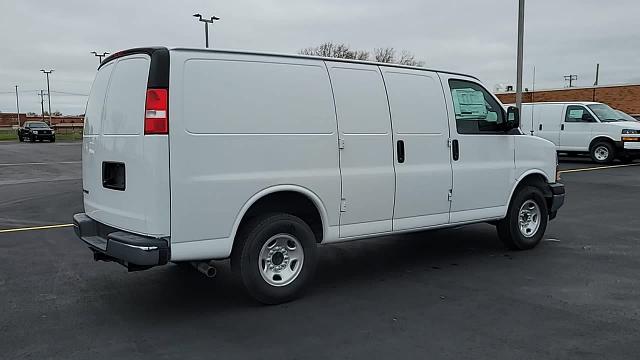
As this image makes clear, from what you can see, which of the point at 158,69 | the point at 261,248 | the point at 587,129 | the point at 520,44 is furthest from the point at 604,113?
the point at 158,69

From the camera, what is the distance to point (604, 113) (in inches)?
798

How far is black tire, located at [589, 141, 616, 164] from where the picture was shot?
19672 millimetres

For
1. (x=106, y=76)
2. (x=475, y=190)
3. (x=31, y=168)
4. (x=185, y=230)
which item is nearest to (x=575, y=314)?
(x=475, y=190)

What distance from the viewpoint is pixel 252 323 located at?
4.73 m

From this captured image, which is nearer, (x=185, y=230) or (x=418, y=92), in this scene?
(x=185, y=230)

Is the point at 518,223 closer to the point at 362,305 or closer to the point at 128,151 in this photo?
the point at 362,305

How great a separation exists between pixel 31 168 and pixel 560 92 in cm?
3549

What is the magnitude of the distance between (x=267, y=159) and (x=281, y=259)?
3.12 ft

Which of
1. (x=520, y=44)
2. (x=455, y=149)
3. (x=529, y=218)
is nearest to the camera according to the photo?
(x=455, y=149)

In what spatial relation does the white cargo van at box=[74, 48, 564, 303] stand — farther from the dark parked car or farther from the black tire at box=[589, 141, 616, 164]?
the dark parked car

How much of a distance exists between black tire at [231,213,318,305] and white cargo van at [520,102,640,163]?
688 inches

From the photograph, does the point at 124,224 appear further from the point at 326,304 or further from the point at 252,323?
the point at 326,304

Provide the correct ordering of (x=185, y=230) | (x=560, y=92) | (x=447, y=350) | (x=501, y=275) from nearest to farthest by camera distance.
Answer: (x=447, y=350) → (x=185, y=230) → (x=501, y=275) → (x=560, y=92)

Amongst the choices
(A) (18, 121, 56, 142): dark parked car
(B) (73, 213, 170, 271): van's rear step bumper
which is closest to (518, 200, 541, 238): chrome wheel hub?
(B) (73, 213, 170, 271): van's rear step bumper
